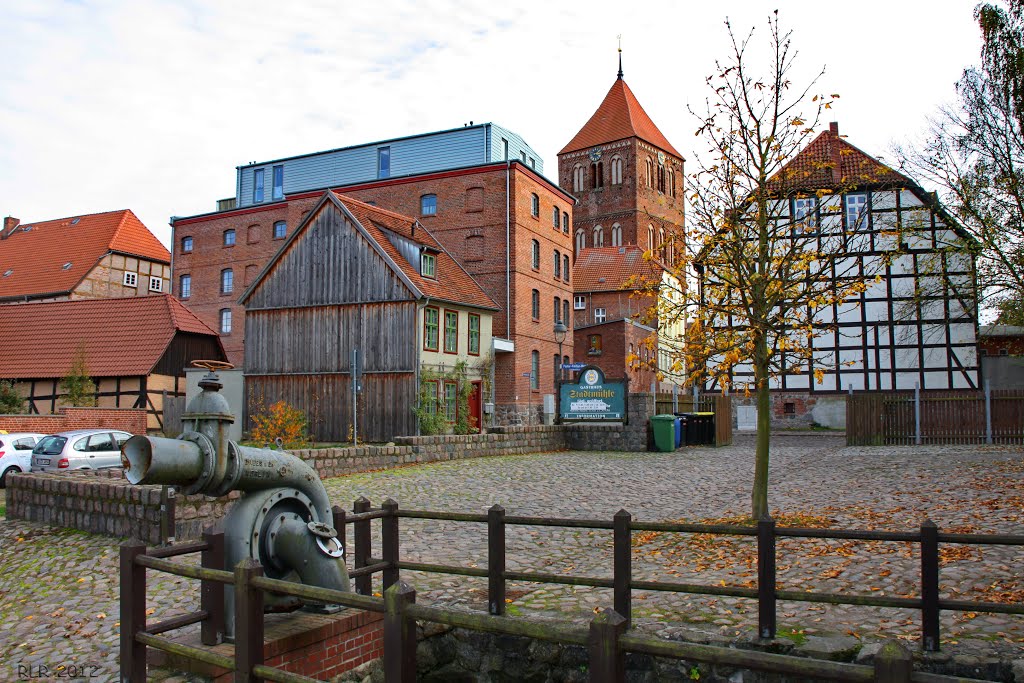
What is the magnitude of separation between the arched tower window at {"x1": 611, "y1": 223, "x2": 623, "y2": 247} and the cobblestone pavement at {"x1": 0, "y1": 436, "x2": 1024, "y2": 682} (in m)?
53.5

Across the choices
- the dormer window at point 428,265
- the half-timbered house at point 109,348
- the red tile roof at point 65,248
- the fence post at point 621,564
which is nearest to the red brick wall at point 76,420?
the half-timbered house at point 109,348

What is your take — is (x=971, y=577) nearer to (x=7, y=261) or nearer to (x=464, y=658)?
(x=464, y=658)

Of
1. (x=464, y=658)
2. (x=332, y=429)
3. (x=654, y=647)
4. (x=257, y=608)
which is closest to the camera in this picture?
(x=654, y=647)

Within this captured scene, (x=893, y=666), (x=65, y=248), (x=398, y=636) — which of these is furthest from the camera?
(x=65, y=248)

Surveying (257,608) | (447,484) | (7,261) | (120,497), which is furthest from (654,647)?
(7,261)

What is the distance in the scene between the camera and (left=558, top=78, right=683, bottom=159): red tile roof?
7194 cm

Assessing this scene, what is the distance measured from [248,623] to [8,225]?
203 ft

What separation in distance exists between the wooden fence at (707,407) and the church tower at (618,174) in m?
37.2

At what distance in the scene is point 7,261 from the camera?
50.3 metres

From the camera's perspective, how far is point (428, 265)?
103 ft

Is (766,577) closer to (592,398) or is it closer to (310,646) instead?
(310,646)

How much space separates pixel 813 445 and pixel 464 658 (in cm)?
2423

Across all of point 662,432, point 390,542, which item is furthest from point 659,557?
point 662,432

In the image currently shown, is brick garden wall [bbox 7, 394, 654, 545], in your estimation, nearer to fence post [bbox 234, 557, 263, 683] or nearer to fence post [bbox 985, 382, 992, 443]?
fence post [bbox 234, 557, 263, 683]
